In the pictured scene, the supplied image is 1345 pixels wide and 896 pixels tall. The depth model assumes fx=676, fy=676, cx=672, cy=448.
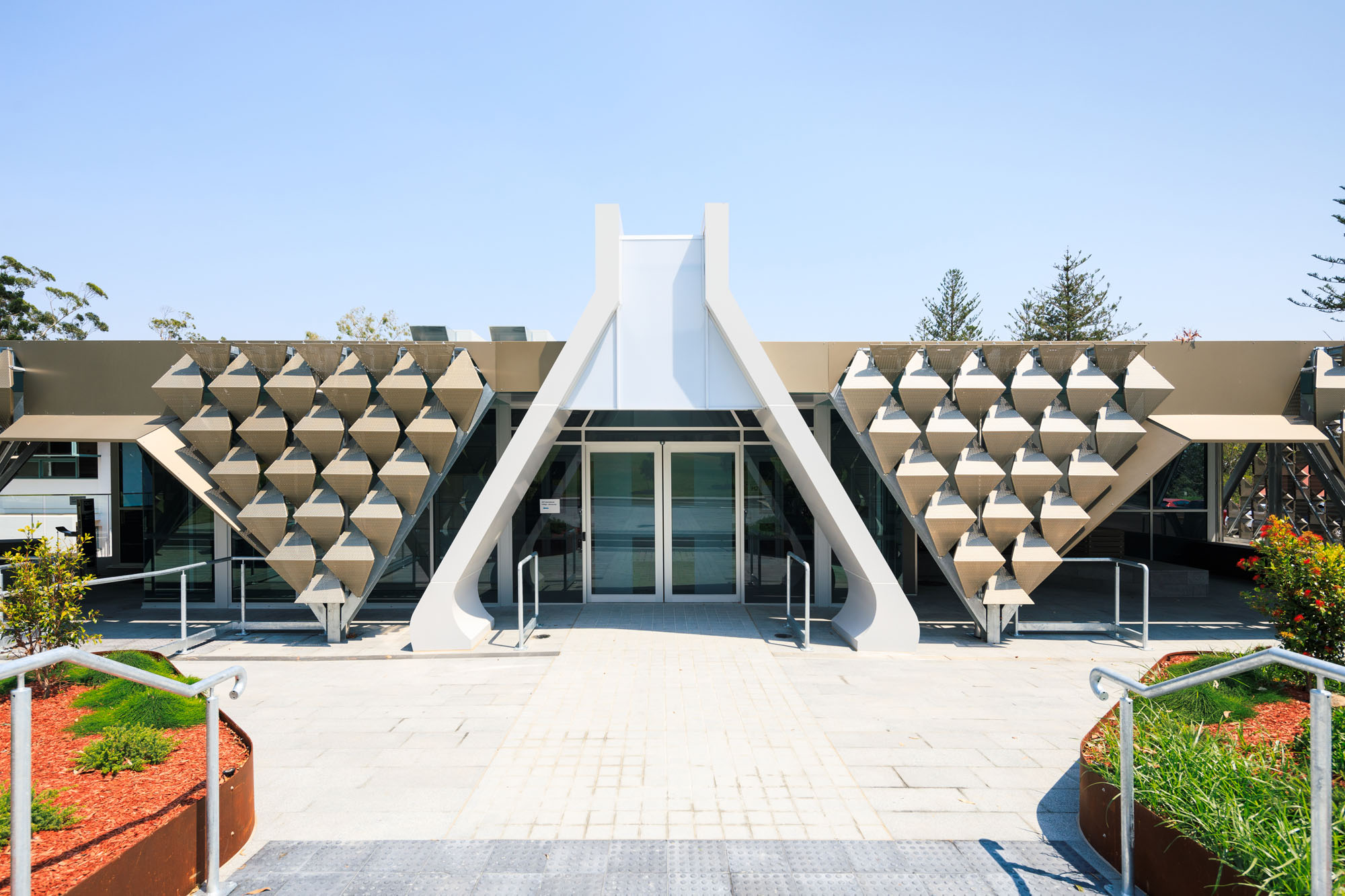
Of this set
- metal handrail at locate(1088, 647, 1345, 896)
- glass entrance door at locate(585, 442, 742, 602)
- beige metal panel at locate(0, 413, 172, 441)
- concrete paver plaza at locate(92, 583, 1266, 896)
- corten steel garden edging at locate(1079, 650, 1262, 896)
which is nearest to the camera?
metal handrail at locate(1088, 647, 1345, 896)

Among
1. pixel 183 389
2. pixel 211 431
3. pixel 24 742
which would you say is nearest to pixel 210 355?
pixel 183 389

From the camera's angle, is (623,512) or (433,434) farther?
(623,512)

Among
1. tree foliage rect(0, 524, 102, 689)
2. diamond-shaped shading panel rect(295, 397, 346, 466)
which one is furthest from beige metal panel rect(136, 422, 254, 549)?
tree foliage rect(0, 524, 102, 689)

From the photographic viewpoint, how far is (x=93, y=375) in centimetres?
944

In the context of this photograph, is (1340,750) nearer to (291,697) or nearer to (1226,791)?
(1226,791)

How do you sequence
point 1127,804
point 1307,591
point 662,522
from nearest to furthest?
point 1127,804 → point 1307,591 → point 662,522

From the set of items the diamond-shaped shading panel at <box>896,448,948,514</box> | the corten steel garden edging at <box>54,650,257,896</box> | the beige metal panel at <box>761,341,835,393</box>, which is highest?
the beige metal panel at <box>761,341,835,393</box>

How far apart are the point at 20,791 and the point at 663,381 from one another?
709 cm

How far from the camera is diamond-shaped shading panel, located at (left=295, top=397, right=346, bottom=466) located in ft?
29.2

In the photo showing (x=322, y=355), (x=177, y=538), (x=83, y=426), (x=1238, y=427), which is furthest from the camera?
(x=177, y=538)

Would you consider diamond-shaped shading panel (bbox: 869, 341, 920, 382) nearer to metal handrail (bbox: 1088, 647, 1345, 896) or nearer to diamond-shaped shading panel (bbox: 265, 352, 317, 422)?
metal handrail (bbox: 1088, 647, 1345, 896)

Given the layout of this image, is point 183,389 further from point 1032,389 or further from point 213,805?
point 1032,389

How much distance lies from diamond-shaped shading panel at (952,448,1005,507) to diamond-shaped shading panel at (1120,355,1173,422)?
6.71 feet

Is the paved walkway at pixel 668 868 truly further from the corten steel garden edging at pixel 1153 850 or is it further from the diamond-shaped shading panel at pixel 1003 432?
the diamond-shaped shading panel at pixel 1003 432
